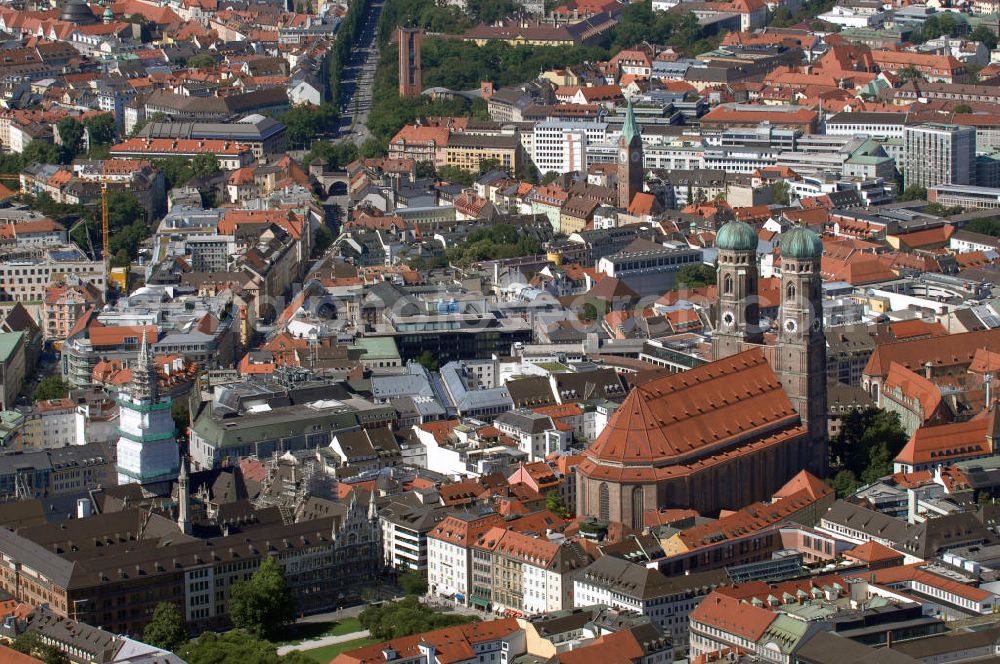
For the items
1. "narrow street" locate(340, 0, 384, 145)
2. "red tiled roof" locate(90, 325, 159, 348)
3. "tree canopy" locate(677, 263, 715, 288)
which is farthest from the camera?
"narrow street" locate(340, 0, 384, 145)

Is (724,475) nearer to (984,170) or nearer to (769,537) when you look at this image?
(769,537)

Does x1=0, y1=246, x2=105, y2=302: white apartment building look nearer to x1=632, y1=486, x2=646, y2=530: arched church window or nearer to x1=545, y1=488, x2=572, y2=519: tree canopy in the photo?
x1=545, y1=488, x2=572, y2=519: tree canopy

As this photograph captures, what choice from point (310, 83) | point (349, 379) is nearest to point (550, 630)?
point (349, 379)

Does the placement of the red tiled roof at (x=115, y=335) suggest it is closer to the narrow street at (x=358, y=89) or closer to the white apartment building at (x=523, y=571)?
the white apartment building at (x=523, y=571)

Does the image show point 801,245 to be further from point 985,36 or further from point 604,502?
point 985,36

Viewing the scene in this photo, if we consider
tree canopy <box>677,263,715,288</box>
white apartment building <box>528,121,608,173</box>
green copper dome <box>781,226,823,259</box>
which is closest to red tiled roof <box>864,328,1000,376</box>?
green copper dome <box>781,226,823,259</box>

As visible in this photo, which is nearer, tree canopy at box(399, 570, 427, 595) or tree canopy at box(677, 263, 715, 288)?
tree canopy at box(399, 570, 427, 595)
